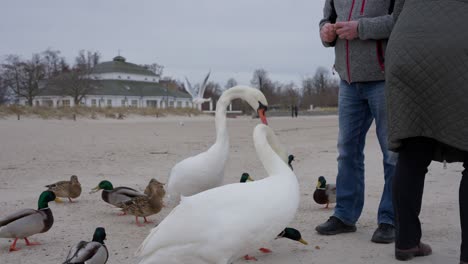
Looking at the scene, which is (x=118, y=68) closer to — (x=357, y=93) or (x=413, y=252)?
(x=357, y=93)

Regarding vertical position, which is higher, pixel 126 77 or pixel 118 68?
pixel 118 68

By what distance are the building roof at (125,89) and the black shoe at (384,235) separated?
81959 mm

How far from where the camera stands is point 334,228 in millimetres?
4902

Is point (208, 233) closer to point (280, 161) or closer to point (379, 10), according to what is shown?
point (280, 161)

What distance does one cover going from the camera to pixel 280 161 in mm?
4070

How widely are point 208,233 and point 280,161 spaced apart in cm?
109

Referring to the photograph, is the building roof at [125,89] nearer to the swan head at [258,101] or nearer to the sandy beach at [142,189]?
the sandy beach at [142,189]

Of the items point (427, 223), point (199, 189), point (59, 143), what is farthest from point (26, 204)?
point (59, 143)

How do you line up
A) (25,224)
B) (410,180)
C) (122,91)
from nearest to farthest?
(410,180) < (25,224) < (122,91)

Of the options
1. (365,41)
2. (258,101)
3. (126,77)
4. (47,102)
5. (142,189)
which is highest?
(126,77)

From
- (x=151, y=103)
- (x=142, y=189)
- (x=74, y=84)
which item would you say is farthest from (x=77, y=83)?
(x=142, y=189)

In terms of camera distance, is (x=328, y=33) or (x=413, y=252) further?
(x=328, y=33)

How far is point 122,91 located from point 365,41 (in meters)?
93.5

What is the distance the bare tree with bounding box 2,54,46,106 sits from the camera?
77875mm
